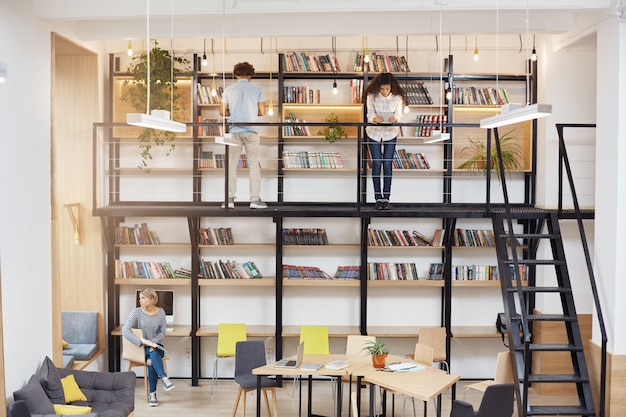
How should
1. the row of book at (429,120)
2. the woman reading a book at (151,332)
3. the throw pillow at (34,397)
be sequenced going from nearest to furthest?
1. the throw pillow at (34,397)
2. the woman reading a book at (151,332)
3. the row of book at (429,120)

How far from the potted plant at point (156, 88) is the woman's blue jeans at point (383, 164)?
7.93ft

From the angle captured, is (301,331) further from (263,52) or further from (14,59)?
(14,59)

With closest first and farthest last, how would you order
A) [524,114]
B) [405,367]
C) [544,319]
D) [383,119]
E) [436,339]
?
[524,114], [544,319], [405,367], [436,339], [383,119]

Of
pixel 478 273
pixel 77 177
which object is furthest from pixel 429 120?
pixel 77 177

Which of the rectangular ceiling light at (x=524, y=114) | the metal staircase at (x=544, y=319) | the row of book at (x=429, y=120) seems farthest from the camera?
the row of book at (x=429, y=120)

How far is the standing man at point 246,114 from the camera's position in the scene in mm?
8492

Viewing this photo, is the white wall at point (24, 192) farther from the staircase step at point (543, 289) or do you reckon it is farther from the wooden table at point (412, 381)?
the staircase step at point (543, 289)

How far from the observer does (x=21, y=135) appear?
685 cm

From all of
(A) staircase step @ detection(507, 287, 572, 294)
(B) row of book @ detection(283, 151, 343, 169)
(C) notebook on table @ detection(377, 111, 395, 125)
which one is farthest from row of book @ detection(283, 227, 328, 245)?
(A) staircase step @ detection(507, 287, 572, 294)

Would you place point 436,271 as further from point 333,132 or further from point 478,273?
point 333,132

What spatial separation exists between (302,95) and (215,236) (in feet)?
6.84

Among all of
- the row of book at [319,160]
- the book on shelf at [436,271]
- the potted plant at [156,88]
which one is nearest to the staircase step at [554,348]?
the book on shelf at [436,271]

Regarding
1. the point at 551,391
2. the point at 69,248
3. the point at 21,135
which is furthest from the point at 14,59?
the point at 551,391

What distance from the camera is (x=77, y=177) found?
29.5 feet
